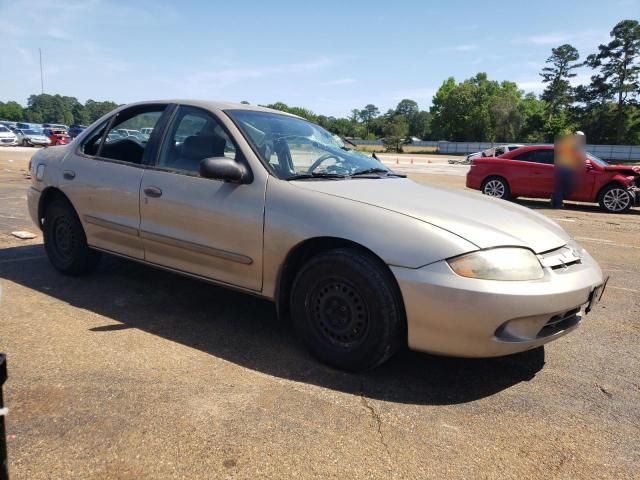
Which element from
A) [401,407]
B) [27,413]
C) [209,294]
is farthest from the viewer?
[209,294]

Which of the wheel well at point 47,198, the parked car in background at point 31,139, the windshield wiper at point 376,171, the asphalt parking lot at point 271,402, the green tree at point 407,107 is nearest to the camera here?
the asphalt parking lot at point 271,402

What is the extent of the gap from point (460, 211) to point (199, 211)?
1.66m

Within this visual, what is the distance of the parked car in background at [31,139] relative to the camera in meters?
33.3

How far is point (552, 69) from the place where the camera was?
80.1 meters

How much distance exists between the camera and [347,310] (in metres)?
2.86

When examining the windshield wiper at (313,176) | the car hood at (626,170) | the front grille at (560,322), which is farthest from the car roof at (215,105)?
the car hood at (626,170)

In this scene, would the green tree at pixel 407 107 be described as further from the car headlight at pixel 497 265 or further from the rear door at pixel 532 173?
the car headlight at pixel 497 265

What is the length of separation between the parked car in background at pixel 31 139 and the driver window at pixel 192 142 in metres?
33.0

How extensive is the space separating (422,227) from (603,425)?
4.29 feet

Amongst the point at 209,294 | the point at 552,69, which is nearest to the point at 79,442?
the point at 209,294

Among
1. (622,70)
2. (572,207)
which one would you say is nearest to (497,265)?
(572,207)

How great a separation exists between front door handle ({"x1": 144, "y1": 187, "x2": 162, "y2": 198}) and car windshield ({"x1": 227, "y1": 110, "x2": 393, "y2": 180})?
74cm

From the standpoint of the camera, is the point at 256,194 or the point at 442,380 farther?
the point at 256,194

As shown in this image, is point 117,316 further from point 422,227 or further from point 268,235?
point 422,227
